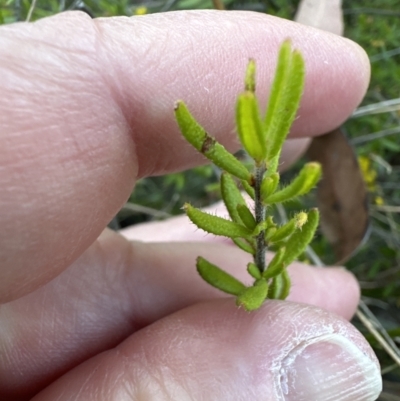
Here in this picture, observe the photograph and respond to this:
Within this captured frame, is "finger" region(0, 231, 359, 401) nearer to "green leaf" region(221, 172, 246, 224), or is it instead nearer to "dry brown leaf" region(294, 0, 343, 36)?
"green leaf" region(221, 172, 246, 224)

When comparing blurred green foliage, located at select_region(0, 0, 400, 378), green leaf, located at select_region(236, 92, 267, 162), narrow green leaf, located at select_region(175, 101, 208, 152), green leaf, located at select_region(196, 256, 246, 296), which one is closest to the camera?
green leaf, located at select_region(236, 92, 267, 162)

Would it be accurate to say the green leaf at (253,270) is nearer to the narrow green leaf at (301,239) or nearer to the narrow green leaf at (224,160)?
the narrow green leaf at (301,239)

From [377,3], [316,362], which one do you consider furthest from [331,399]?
[377,3]

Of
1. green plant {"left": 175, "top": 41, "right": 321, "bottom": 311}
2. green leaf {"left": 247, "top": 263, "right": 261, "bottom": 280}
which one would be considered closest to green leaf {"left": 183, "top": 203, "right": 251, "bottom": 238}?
green plant {"left": 175, "top": 41, "right": 321, "bottom": 311}

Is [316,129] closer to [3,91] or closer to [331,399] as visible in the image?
[331,399]

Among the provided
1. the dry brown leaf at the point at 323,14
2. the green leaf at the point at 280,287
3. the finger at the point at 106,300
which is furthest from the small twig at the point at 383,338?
the dry brown leaf at the point at 323,14

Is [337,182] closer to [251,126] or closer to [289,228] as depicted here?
[289,228]

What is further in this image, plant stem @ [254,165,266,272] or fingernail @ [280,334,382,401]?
fingernail @ [280,334,382,401]
